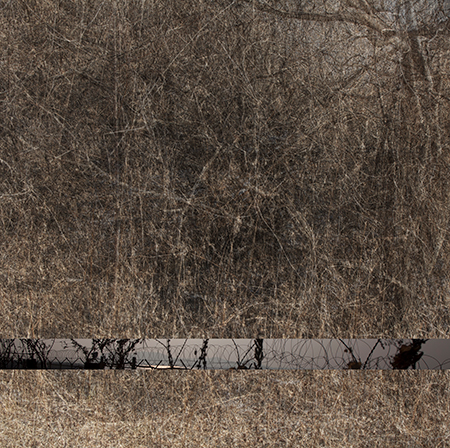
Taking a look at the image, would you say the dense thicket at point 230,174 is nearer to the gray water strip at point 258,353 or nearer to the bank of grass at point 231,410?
the gray water strip at point 258,353

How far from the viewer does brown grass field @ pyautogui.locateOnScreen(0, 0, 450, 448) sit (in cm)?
262

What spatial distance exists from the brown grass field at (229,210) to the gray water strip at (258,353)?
6 centimetres

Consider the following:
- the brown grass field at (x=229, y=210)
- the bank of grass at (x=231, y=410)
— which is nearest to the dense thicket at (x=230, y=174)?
the brown grass field at (x=229, y=210)

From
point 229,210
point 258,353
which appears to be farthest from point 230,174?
point 258,353

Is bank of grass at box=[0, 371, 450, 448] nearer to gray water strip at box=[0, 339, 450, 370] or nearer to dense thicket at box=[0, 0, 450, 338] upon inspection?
gray water strip at box=[0, 339, 450, 370]

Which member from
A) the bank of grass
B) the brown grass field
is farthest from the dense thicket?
the bank of grass

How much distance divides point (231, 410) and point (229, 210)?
129 cm

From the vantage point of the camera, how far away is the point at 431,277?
266 centimetres

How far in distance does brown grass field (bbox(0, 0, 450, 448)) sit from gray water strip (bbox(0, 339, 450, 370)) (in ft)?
0.20

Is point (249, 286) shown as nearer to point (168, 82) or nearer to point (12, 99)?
point (168, 82)

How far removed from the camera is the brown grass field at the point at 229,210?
262 cm

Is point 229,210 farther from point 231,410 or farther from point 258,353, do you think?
point 231,410

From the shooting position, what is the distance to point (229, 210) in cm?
263

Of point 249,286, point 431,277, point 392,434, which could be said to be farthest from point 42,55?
point 392,434
